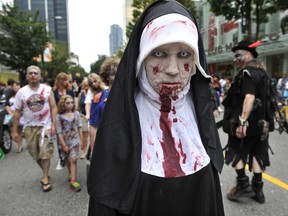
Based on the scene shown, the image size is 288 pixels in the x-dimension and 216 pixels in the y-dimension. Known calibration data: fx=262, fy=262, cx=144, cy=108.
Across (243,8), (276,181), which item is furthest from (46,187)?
(243,8)

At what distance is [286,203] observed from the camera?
320cm

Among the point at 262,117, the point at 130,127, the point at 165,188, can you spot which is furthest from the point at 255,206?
the point at 130,127

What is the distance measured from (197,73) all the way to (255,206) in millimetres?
2414

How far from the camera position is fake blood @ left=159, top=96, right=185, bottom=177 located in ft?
4.28

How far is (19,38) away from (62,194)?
1663 cm

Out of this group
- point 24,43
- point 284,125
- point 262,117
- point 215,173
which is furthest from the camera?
point 24,43

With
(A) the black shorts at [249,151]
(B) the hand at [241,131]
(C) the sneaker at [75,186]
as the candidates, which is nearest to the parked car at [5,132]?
(C) the sneaker at [75,186]

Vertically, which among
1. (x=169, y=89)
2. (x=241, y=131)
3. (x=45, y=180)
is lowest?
(x=45, y=180)

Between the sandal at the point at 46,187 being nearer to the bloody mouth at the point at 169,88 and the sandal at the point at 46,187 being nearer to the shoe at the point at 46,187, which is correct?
the shoe at the point at 46,187

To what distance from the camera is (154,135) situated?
4.37ft

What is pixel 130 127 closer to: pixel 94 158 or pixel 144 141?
pixel 144 141

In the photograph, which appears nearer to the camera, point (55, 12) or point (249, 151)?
point (249, 151)

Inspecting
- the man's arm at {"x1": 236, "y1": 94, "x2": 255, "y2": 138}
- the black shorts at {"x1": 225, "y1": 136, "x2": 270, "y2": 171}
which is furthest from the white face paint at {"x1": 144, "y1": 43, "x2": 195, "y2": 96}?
the black shorts at {"x1": 225, "y1": 136, "x2": 270, "y2": 171}

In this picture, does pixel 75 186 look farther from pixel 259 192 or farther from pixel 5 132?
pixel 5 132
